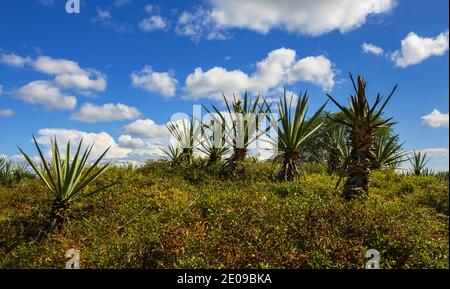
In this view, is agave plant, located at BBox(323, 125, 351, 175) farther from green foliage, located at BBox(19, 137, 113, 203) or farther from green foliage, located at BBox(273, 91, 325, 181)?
green foliage, located at BBox(19, 137, 113, 203)

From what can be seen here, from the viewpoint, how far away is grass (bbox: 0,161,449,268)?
6344 millimetres

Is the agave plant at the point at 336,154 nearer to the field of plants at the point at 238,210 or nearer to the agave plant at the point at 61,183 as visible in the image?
the field of plants at the point at 238,210

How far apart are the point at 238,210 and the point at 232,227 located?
83 centimetres

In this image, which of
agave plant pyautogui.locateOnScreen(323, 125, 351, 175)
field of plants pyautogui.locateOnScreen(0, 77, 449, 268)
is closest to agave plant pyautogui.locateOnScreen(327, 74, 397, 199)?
field of plants pyautogui.locateOnScreen(0, 77, 449, 268)

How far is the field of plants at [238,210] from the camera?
256 inches

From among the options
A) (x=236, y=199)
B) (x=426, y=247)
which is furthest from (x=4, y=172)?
(x=426, y=247)

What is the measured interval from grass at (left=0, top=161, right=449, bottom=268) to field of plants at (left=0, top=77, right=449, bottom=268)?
1.0 inches

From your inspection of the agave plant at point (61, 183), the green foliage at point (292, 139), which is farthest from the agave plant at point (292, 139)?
the agave plant at point (61, 183)

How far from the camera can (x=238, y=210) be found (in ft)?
27.0

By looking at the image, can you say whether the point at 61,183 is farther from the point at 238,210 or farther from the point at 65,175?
the point at 238,210

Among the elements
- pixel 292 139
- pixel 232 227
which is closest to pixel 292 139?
pixel 292 139

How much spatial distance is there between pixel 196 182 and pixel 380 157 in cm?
761

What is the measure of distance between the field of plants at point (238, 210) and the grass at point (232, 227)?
0.02 metres
